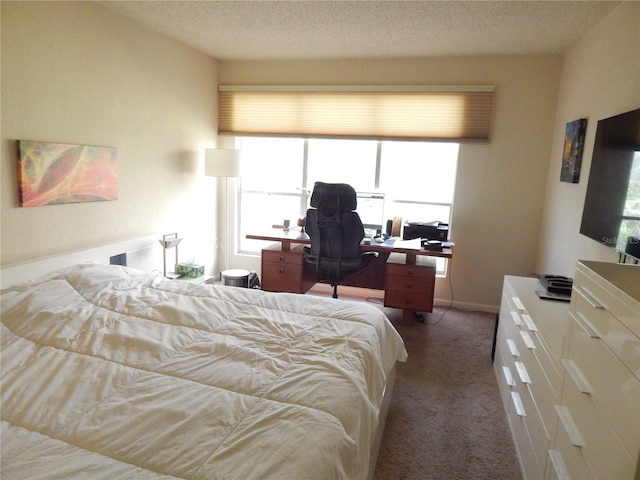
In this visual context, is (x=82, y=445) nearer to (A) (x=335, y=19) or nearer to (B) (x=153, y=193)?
(B) (x=153, y=193)

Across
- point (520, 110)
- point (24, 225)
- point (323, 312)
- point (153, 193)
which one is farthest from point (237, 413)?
point (520, 110)

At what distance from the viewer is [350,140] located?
4363 millimetres

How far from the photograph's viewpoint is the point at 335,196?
11.1ft

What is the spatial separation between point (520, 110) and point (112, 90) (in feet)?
11.6

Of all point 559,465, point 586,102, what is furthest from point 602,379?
point 586,102

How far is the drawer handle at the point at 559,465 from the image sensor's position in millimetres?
1386

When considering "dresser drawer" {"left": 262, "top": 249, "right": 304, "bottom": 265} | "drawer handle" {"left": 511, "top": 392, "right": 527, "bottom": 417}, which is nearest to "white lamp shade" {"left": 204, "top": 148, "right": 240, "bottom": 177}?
"dresser drawer" {"left": 262, "top": 249, "right": 304, "bottom": 265}

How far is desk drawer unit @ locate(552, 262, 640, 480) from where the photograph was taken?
1.01 metres

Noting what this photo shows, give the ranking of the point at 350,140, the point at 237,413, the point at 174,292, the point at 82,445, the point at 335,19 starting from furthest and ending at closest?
1. the point at 350,140
2. the point at 335,19
3. the point at 174,292
4. the point at 237,413
5. the point at 82,445

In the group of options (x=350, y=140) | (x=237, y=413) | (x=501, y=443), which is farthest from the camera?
(x=350, y=140)

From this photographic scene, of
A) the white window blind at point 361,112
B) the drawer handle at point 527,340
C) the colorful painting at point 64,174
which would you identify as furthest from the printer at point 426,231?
the colorful painting at point 64,174

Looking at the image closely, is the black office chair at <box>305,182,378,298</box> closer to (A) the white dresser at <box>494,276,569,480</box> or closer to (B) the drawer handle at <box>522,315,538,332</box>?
(A) the white dresser at <box>494,276,569,480</box>

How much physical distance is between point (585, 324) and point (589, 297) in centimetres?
9

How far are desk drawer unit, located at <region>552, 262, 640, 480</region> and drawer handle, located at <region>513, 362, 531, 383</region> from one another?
54cm
